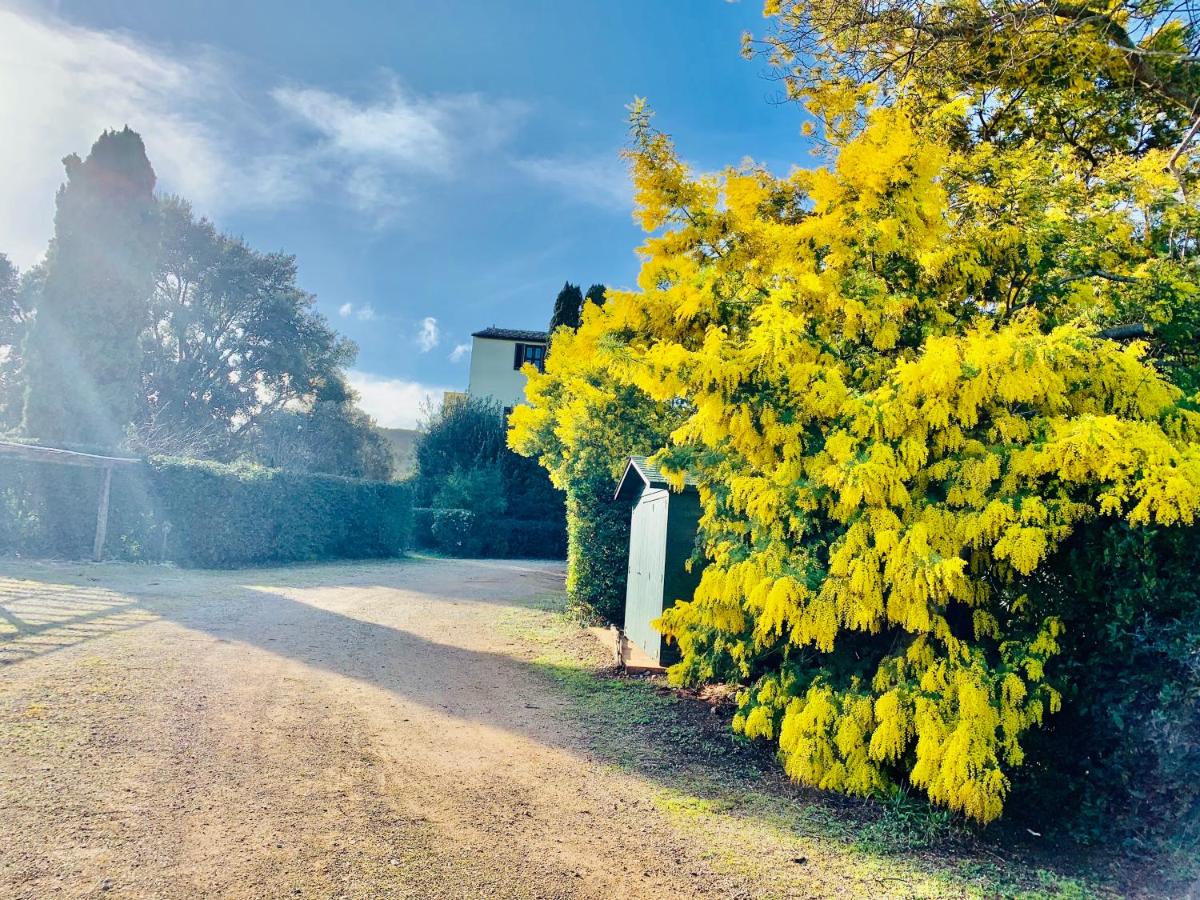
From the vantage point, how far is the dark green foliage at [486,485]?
2925 centimetres

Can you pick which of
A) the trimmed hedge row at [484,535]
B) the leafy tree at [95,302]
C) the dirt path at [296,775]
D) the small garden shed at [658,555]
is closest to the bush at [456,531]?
the trimmed hedge row at [484,535]

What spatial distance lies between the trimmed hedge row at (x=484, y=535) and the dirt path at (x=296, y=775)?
19.7 metres

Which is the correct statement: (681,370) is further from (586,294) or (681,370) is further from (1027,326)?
(586,294)

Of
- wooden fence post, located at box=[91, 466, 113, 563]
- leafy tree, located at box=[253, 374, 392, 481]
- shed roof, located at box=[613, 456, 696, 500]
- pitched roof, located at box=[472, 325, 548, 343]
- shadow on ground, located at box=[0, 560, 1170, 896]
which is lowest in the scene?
shadow on ground, located at box=[0, 560, 1170, 896]

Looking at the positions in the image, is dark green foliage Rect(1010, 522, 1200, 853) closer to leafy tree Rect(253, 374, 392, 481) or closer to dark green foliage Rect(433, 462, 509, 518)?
dark green foliage Rect(433, 462, 509, 518)

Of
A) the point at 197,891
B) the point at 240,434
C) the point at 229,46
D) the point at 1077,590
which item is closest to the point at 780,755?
the point at 1077,590

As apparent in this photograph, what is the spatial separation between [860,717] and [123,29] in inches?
513

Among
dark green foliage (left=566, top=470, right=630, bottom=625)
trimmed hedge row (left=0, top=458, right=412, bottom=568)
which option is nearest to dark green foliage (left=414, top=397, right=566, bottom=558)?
trimmed hedge row (left=0, top=458, right=412, bottom=568)

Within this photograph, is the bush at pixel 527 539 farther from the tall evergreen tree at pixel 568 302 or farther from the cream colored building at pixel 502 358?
the cream colored building at pixel 502 358

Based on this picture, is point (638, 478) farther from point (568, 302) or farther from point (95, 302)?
point (95, 302)

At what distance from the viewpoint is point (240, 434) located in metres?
35.4

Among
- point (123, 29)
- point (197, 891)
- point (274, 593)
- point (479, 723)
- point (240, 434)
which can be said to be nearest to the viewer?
point (197, 891)

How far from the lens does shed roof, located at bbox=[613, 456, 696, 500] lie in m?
8.92

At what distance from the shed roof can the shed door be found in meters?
0.17
